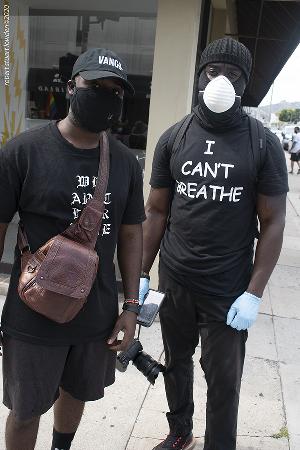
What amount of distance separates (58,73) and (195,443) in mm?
4038

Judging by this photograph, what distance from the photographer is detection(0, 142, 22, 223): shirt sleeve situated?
1750 mm

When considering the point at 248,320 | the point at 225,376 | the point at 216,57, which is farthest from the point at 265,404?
the point at 216,57

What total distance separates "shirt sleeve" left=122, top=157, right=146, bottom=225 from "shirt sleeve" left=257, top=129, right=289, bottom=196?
1.77 ft

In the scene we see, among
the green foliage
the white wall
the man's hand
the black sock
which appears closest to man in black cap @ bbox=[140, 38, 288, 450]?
the man's hand

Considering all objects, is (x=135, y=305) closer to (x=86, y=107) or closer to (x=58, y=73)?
(x=86, y=107)

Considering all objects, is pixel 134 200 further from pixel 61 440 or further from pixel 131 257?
pixel 61 440

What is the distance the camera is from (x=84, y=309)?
1.93 m

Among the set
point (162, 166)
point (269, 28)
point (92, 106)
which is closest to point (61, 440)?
point (162, 166)

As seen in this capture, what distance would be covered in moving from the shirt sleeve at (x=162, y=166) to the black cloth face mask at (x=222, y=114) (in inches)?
8.8

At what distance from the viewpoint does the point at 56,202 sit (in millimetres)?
1803

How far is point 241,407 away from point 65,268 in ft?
6.62

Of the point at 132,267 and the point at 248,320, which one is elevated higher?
the point at 132,267

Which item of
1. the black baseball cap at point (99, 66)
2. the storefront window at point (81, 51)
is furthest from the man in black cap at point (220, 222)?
the storefront window at point (81, 51)

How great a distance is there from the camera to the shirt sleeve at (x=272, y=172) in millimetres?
2135
